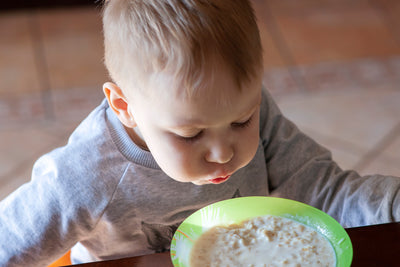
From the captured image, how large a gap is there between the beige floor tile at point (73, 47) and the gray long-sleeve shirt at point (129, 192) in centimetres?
125

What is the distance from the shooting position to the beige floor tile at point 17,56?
6.89 feet

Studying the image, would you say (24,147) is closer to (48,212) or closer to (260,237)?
(48,212)

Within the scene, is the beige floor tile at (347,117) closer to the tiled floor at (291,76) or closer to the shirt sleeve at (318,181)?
the tiled floor at (291,76)

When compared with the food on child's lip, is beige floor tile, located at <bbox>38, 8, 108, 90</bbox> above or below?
below

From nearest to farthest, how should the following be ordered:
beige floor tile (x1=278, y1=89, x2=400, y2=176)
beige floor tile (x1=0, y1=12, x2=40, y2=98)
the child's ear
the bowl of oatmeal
A: 1. the bowl of oatmeal
2. the child's ear
3. beige floor tile (x1=278, y1=89, x2=400, y2=176)
4. beige floor tile (x1=0, y1=12, x2=40, y2=98)

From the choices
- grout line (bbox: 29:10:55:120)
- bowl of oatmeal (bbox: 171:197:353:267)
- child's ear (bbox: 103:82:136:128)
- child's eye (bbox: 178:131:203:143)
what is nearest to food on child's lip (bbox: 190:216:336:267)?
bowl of oatmeal (bbox: 171:197:353:267)

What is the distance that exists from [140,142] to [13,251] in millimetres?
239

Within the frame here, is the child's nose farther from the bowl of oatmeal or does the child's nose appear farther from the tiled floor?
the tiled floor

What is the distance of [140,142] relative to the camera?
844mm

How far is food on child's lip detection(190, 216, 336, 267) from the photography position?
568mm

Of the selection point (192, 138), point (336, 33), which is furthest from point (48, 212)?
point (336, 33)

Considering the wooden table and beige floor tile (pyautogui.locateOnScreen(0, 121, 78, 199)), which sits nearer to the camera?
the wooden table

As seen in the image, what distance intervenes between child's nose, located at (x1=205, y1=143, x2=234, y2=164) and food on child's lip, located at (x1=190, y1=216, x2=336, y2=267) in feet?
0.25

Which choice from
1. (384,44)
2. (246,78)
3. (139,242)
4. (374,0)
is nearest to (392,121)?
(384,44)
